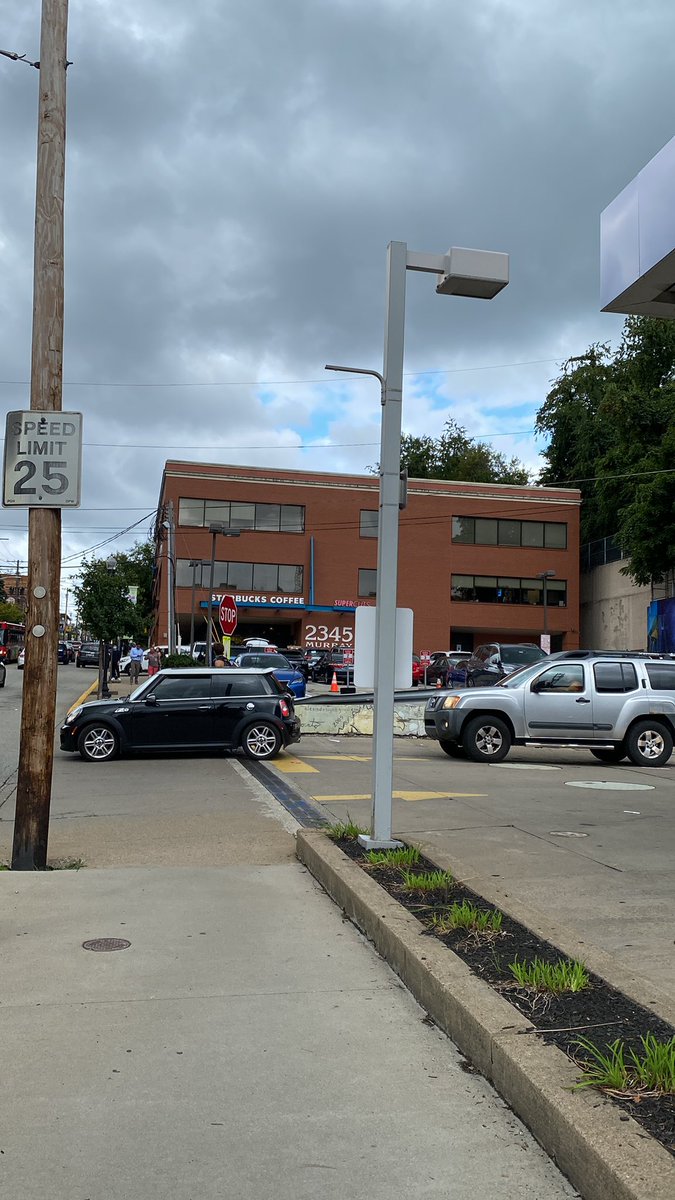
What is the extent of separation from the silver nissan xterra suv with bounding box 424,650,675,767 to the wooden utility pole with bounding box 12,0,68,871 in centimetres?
954

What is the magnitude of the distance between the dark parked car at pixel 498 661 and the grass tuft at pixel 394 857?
20.1 m

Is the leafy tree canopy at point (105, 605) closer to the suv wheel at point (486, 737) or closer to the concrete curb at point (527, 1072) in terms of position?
the suv wheel at point (486, 737)

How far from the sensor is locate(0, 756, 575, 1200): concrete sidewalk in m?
3.24

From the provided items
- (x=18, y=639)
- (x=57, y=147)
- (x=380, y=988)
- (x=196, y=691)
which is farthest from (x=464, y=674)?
(x=18, y=639)

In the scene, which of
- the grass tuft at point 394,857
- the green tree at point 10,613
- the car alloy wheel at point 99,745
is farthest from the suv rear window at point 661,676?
the green tree at point 10,613

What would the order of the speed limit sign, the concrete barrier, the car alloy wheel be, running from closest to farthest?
1. the speed limit sign
2. the car alloy wheel
3. the concrete barrier

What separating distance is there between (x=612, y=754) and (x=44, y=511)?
12197mm

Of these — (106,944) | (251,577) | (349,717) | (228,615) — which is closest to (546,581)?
(251,577)

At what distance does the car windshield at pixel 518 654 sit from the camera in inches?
1141

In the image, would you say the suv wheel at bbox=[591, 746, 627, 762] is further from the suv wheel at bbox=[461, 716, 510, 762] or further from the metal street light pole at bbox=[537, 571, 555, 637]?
the metal street light pole at bbox=[537, 571, 555, 637]

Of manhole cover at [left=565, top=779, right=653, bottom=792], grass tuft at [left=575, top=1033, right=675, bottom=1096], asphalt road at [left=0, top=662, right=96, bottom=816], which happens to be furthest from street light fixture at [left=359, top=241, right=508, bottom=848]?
manhole cover at [left=565, top=779, right=653, bottom=792]

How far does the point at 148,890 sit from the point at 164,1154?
382 cm

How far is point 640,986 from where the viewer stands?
14.8 feet

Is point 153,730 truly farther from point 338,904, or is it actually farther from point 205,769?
point 338,904
